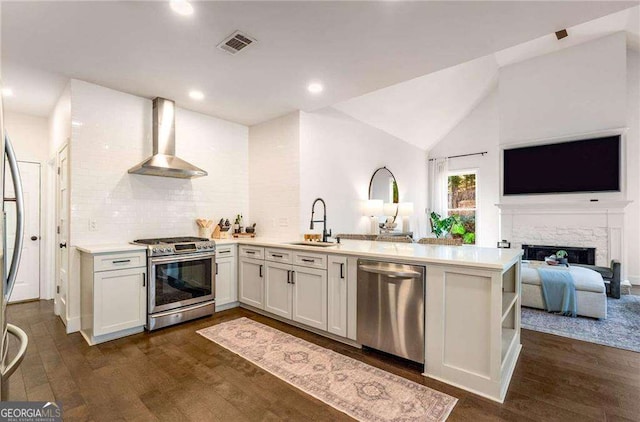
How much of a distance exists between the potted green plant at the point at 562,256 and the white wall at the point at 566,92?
7.17 feet

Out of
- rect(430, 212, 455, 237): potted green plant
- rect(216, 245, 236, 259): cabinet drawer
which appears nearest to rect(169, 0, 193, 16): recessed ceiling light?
rect(216, 245, 236, 259): cabinet drawer

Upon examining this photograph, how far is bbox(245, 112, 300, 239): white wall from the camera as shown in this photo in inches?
165

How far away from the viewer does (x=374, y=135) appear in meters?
5.85

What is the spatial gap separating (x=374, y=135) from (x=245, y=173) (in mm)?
2603

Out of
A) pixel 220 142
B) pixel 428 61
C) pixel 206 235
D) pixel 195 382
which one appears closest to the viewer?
pixel 195 382

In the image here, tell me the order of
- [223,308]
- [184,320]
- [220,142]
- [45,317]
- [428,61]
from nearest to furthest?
[428,61] → [184,320] → [45,317] → [223,308] → [220,142]

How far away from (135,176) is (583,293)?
18.1ft

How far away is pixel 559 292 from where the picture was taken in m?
3.71

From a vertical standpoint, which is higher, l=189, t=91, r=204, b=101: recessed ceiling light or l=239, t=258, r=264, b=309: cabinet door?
l=189, t=91, r=204, b=101: recessed ceiling light

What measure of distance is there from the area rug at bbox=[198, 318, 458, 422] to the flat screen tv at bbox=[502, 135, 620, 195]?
5437 millimetres

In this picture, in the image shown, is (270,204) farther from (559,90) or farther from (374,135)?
(559,90)

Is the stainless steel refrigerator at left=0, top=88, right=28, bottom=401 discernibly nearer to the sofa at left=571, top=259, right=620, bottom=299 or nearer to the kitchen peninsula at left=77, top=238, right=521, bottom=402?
the kitchen peninsula at left=77, top=238, right=521, bottom=402

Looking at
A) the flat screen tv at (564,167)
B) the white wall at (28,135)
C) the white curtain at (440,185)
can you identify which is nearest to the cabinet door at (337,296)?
the white wall at (28,135)

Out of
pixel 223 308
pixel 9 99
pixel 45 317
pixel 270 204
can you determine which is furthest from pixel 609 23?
pixel 45 317
